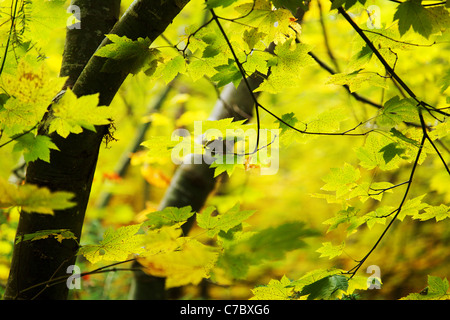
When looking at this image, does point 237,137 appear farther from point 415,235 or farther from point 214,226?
point 415,235

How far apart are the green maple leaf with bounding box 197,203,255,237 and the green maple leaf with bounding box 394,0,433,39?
54 centimetres

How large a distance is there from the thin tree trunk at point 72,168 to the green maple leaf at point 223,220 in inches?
15.2

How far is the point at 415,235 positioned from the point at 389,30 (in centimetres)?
386

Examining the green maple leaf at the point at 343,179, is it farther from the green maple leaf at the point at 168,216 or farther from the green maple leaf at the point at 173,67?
the green maple leaf at the point at 173,67

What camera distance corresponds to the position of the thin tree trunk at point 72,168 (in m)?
0.80

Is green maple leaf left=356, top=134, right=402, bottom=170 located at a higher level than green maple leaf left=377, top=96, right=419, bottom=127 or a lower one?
lower

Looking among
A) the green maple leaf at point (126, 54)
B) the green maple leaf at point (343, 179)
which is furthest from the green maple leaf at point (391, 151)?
the green maple leaf at point (126, 54)

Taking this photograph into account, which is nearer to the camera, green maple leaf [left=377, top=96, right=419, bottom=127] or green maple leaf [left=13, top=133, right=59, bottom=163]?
green maple leaf [left=13, top=133, right=59, bottom=163]

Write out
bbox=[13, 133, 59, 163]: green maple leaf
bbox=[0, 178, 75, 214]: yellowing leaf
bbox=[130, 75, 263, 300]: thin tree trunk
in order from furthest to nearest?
bbox=[130, 75, 263, 300]: thin tree trunk
bbox=[13, 133, 59, 163]: green maple leaf
bbox=[0, 178, 75, 214]: yellowing leaf

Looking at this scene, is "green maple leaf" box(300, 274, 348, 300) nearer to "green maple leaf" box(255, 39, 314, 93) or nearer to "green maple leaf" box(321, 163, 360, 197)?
"green maple leaf" box(321, 163, 360, 197)

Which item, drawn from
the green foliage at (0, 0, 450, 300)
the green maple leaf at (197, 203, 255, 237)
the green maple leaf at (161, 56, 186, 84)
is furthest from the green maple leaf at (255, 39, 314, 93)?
the green maple leaf at (197, 203, 255, 237)

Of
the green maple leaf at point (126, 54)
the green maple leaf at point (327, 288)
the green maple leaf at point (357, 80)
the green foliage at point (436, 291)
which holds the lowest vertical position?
the green foliage at point (436, 291)

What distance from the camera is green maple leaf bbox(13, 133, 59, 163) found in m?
0.62

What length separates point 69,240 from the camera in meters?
0.90
